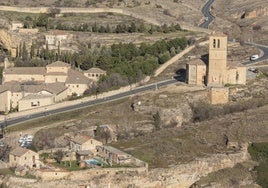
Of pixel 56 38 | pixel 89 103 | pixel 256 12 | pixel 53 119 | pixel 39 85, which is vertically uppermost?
pixel 256 12

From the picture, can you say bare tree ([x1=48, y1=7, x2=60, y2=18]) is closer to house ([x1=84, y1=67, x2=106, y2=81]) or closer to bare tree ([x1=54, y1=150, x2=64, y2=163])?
house ([x1=84, y1=67, x2=106, y2=81])

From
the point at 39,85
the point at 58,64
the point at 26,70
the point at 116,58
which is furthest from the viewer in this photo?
the point at 116,58

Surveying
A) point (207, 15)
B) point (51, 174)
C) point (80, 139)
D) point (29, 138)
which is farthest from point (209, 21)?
point (51, 174)

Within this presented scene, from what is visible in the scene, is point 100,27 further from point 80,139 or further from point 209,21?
point 80,139

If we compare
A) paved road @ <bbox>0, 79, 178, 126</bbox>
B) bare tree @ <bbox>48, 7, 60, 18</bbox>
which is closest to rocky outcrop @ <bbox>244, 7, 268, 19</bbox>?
bare tree @ <bbox>48, 7, 60, 18</bbox>

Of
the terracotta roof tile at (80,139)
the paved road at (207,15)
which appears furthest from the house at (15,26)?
the terracotta roof tile at (80,139)

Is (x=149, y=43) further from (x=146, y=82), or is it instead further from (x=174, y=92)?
(x=174, y=92)

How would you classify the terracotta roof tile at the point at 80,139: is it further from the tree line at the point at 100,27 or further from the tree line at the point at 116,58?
the tree line at the point at 100,27

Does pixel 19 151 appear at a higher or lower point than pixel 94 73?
lower
